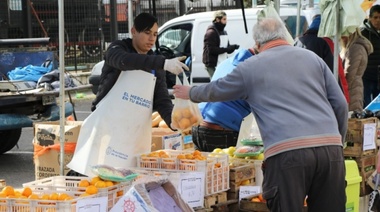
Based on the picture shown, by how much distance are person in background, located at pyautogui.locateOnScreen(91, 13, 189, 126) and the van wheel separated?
524 cm

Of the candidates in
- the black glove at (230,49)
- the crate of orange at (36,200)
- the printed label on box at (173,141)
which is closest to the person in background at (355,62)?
the printed label on box at (173,141)

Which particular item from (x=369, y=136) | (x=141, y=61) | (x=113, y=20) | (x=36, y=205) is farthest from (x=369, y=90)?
(x=113, y=20)

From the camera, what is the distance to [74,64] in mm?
19281

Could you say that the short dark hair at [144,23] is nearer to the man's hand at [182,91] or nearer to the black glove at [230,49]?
the man's hand at [182,91]

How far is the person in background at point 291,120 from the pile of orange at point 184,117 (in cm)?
80

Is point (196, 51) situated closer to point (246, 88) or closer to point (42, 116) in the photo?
point (42, 116)

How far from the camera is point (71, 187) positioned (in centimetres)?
530

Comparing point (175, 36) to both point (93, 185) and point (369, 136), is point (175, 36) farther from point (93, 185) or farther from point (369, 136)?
point (93, 185)

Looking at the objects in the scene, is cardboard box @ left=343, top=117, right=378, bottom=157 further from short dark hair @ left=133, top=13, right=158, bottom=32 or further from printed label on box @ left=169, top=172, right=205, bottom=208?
short dark hair @ left=133, top=13, right=158, bottom=32

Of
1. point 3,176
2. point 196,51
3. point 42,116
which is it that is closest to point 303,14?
point 196,51

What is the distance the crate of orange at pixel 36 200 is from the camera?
191 inches

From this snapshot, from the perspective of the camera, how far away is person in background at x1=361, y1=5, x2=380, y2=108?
11.6 m

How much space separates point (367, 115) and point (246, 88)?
9.05 ft

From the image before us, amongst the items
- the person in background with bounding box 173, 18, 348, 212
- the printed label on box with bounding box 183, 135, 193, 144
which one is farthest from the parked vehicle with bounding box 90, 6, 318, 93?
the person in background with bounding box 173, 18, 348, 212
